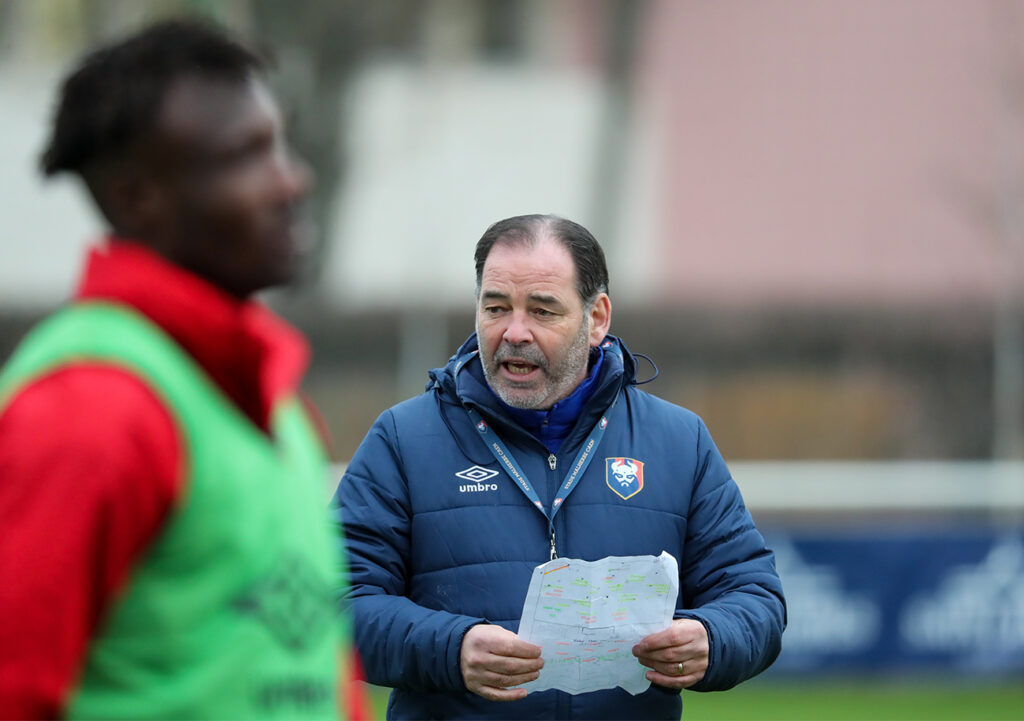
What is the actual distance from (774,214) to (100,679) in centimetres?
1704

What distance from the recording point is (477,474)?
10.6ft

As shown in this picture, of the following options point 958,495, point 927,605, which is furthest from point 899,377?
point 927,605

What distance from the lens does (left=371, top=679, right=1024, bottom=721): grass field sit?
341 inches

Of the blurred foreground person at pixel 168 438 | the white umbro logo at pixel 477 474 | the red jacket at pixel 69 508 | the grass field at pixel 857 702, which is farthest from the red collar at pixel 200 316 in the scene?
the grass field at pixel 857 702

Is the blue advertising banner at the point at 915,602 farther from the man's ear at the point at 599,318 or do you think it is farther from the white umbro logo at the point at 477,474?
the white umbro logo at the point at 477,474

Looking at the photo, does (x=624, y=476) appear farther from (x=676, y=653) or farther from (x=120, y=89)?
(x=120, y=89)

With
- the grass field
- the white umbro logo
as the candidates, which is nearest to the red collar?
the white umbro logo

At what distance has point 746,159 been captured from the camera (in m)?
18.0

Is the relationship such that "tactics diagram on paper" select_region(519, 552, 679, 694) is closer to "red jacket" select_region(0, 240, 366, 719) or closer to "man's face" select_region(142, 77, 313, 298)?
"man's face" select_region(142, 77, 313, 298)

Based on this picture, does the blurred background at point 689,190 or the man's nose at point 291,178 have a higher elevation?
the blurred background at point 689,190

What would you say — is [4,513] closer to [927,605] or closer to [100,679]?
[100,679]

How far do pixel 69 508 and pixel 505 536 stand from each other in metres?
1.76

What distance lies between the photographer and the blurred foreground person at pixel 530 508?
3080 millimetres

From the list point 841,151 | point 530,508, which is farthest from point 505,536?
point 841,151
